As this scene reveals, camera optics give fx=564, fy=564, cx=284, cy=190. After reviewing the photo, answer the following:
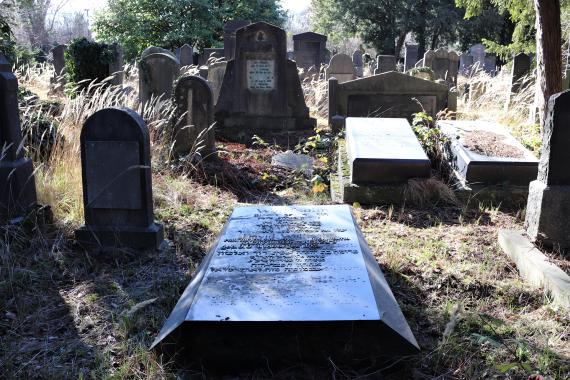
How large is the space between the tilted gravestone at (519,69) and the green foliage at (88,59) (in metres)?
7.91

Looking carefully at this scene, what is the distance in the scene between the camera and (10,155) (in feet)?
14.9

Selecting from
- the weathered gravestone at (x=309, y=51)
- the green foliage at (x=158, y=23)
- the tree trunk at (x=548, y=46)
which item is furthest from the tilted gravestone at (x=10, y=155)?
the green foliage at (x=158, y=23)

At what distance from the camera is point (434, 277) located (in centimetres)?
380

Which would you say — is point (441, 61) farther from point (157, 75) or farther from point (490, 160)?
point (490, 160)

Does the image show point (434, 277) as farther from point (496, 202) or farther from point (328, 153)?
point (328, 153)

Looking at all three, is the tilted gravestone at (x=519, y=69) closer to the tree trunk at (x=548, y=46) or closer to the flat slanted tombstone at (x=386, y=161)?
the tree trunk at (x=548, y=46)

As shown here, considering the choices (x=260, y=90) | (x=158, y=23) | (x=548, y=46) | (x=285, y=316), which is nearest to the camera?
(x=285, y=316)

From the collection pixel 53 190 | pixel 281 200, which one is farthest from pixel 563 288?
pixel 53 190

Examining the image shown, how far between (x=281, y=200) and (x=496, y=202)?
217 centimetres

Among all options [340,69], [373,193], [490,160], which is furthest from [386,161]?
[340,69]

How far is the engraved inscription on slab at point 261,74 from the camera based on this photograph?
378 inches

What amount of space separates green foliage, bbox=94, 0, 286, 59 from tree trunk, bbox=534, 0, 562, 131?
17.6 metres

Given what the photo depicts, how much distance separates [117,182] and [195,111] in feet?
9.99

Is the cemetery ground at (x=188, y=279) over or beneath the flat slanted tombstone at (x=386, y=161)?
beneath
